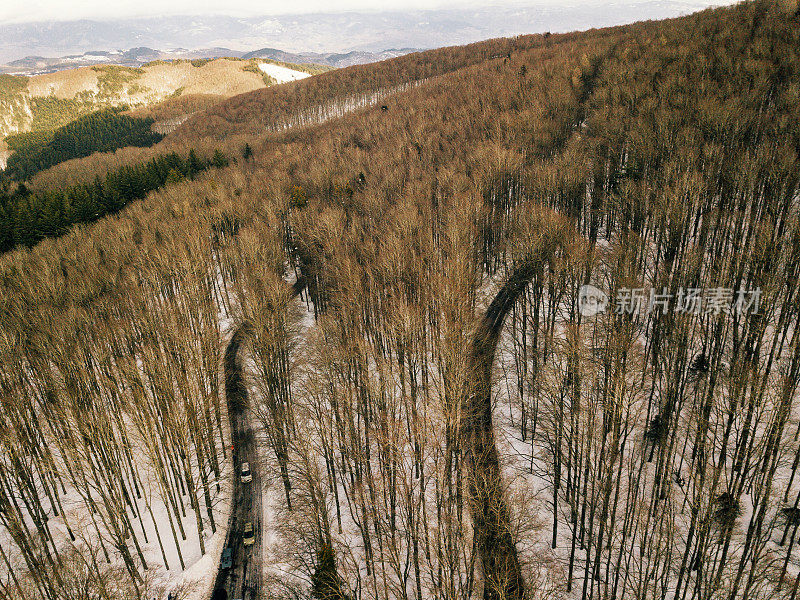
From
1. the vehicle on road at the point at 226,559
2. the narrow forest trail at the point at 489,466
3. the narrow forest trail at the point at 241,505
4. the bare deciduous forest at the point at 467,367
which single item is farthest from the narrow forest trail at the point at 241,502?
the narrow forest trail at the point at 489,466

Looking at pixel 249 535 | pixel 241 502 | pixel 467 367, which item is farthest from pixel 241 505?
pixel 467 367

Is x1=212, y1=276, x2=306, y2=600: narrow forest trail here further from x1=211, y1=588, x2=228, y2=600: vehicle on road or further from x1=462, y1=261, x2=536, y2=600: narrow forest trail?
x1=462, y1=261, x2=536, y2=600: narrow forest trail

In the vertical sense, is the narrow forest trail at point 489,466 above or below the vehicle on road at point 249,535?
above

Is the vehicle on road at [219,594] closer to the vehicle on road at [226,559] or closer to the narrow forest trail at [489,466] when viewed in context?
the vehicle on road at [226,559]

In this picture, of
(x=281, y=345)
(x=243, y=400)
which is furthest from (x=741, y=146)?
(x=243, y=400)

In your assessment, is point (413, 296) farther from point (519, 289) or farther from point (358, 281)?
point (519, 289)
